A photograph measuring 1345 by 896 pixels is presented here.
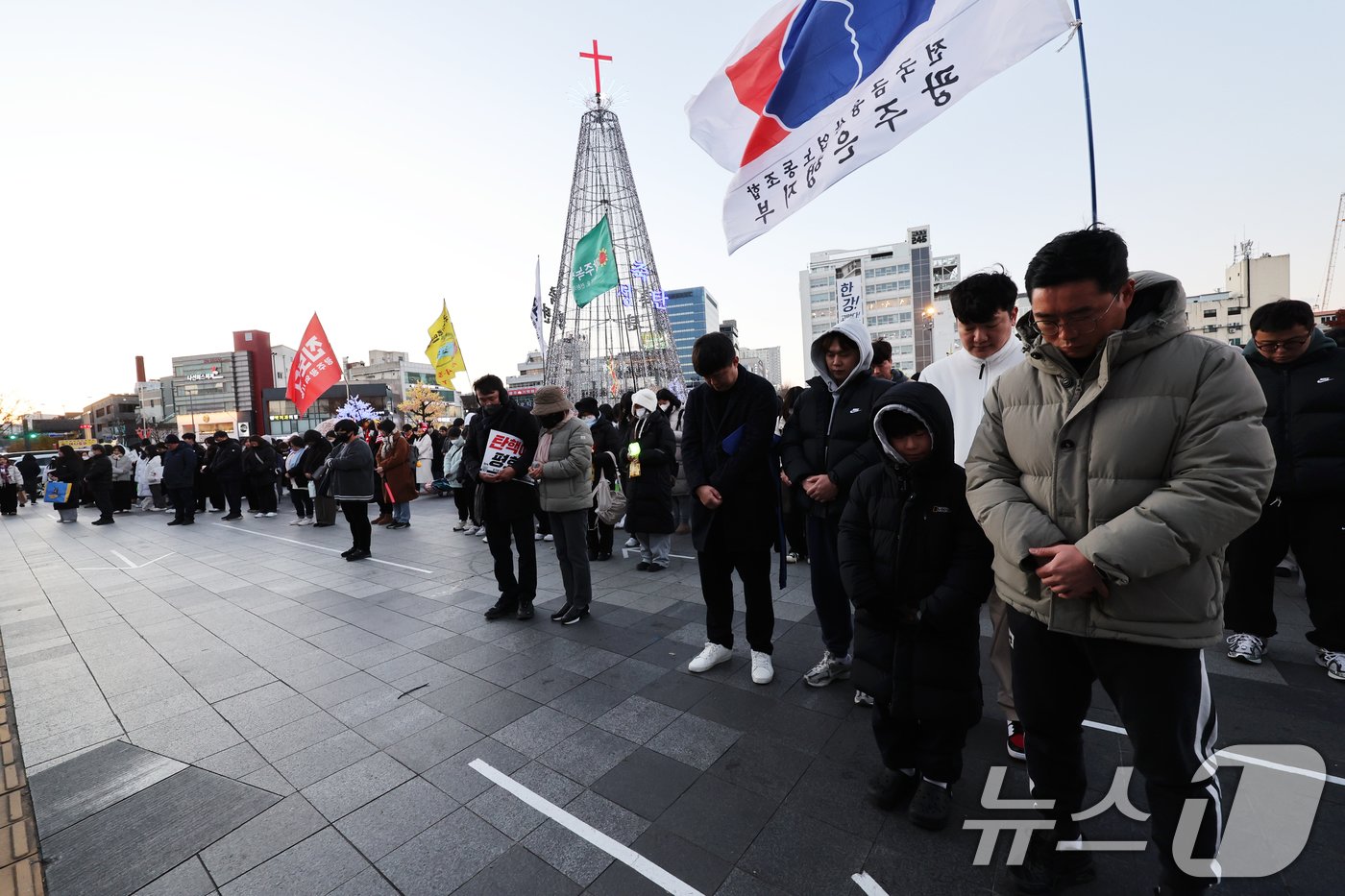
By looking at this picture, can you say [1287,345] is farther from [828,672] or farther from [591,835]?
[591,835]

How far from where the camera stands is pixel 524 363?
13012 centimetres

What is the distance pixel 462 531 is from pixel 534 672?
6321 millimetres

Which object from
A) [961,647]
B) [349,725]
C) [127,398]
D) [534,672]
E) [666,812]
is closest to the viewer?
[961,647]

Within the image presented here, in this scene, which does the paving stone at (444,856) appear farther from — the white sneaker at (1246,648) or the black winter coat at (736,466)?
the white sneaker at (1246,648)

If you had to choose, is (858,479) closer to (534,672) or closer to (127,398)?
(534,672)

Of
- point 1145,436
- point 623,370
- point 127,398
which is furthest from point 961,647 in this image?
point 127,398

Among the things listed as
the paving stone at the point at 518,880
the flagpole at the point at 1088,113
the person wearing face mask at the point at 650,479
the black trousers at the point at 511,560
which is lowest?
the paving stone at the point at 518,880

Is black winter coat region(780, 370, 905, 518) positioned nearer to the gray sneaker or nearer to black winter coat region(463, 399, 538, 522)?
the gray sneaker

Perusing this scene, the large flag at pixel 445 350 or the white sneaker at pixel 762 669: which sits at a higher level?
the large flag at pixel 445 350

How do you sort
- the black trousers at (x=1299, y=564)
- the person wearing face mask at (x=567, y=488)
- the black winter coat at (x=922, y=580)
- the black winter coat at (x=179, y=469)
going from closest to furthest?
the black winter coat at (x=922, y=580) < the black trousers at (x=1299, y=564) < the person wearing face mask at (x=567, y=488) < the black winter coat at (x=179, y=469)

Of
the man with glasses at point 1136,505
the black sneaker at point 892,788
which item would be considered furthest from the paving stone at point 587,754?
the man with glasses at point 1136,505

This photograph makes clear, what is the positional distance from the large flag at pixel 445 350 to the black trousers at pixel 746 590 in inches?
539

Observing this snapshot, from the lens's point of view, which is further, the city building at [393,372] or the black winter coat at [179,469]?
the city building at [393,372]

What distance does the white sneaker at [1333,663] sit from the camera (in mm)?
3115
